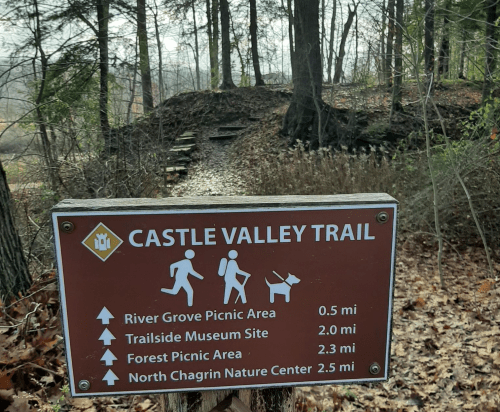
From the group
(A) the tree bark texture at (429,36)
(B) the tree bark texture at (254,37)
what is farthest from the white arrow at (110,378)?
(B) the tree bark texture at (254,37)

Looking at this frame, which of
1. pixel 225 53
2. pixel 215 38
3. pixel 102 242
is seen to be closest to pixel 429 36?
pixel 102 242

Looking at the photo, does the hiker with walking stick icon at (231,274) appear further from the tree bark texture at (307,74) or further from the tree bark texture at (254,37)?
the tree bark texture at (254,37)

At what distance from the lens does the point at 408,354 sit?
3.99 meters

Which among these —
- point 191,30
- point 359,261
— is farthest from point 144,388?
point 191,30

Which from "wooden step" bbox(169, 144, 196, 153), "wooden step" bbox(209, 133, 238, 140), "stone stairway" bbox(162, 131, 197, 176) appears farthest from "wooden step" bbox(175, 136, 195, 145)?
"wooden step" bbox(209, 133, 238, 140)

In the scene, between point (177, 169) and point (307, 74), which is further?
point (307, 74)

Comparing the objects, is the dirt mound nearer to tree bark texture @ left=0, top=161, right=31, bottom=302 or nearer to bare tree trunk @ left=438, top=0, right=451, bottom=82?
bare tree trunk @ left=438, top=0, right=451, bottom=82

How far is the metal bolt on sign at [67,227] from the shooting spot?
132 centimetres

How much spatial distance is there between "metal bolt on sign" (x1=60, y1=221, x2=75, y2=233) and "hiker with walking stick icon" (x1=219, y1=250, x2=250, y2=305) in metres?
0.48

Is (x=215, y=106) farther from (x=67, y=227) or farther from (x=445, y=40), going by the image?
(x=67, y=227)

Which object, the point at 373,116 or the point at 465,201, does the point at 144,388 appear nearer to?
the point at 465,201

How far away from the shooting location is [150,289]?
1.37m

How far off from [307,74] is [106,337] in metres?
12.5

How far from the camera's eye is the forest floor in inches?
113
